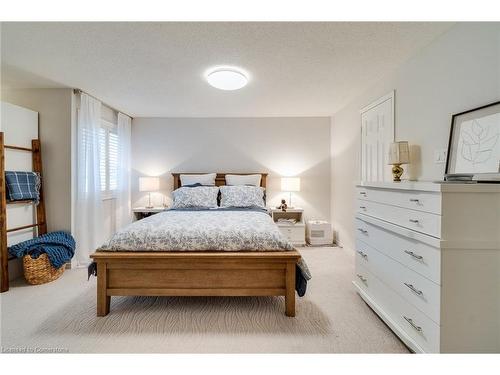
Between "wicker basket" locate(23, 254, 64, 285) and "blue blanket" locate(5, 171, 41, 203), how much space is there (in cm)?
69

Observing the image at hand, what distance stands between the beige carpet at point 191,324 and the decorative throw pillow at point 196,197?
1498 mm

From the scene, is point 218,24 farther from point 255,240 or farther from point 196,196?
point 196,196

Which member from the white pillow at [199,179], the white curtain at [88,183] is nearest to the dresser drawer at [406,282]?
the white pillow at [199,179]

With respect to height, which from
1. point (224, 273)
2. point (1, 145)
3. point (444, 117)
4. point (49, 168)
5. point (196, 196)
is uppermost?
point (444, 117)

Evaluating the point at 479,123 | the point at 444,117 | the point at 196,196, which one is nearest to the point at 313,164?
the point at 196,196

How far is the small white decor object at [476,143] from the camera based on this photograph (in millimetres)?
1499

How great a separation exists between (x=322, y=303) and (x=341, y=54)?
2.29 metres

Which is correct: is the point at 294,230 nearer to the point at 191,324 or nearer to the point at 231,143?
the point at 231,143

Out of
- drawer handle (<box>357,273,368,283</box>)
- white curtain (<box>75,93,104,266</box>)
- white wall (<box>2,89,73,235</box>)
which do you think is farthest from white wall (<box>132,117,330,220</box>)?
drawer handle (<box>357,273,368,283</box>)

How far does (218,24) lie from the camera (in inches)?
69.6

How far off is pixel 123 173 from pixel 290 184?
9.60 ft

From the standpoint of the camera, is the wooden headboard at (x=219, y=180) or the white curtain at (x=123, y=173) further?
the wooden headboard at (x=219, y=180)

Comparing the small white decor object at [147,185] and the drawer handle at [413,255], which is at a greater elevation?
the small white decor object at [147,185]

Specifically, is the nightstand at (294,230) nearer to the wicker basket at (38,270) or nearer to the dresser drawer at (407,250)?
the dresser drawer at (407,250)
